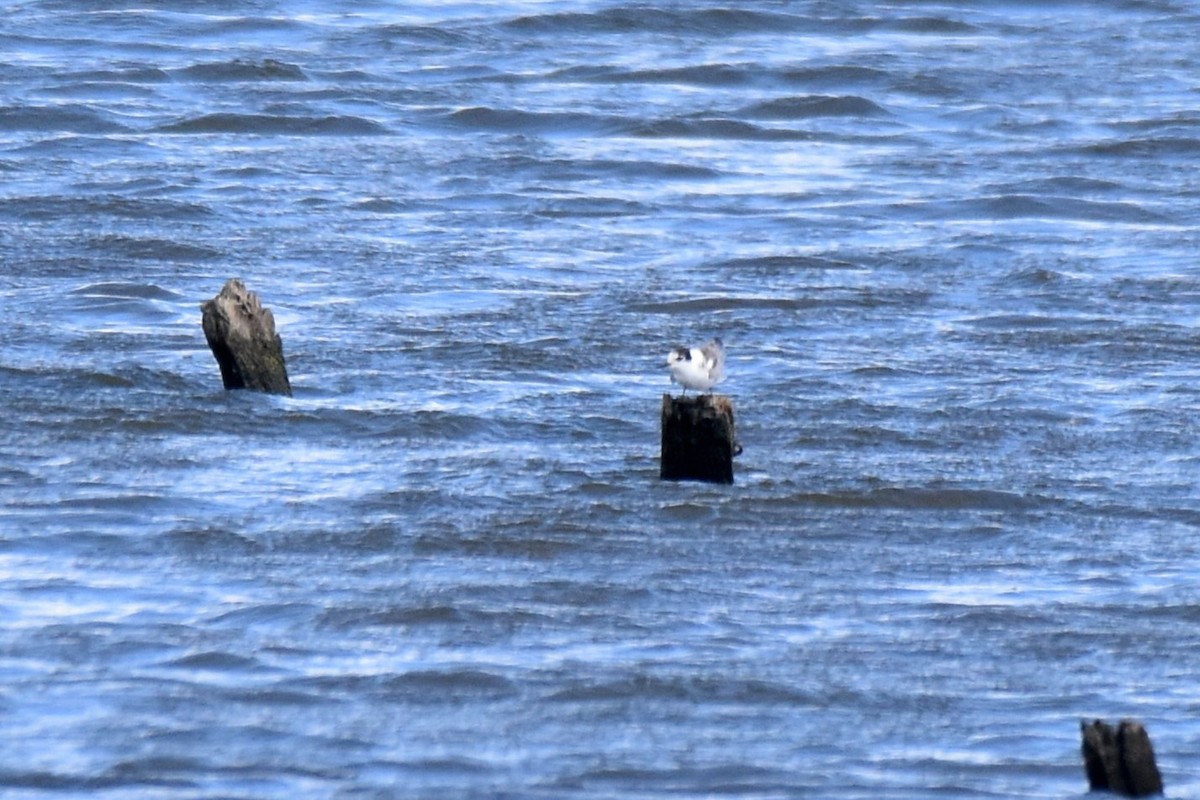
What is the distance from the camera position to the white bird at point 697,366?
948 cm

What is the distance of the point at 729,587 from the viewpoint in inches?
343

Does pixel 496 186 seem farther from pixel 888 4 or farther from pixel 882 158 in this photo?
pixel 888 4

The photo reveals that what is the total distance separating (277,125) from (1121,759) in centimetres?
1431

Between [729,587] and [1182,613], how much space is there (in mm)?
1679

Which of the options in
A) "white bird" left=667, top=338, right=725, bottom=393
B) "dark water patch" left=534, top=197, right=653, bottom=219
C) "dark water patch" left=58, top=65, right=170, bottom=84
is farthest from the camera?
"dark water patch" left=58, top=65, right=170, bottom=84

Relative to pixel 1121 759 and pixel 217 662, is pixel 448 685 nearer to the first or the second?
pixel 217 662

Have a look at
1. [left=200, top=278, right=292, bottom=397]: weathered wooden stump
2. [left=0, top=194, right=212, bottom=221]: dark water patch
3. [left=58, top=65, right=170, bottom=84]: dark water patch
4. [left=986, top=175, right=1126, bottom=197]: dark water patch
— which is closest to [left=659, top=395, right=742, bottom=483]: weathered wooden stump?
[left=200, top=278, right=292, bottom=397]: weathered wooden stump

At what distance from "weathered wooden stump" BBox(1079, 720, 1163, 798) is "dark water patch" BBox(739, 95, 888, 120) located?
48.3ft

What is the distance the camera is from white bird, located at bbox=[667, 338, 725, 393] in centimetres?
948

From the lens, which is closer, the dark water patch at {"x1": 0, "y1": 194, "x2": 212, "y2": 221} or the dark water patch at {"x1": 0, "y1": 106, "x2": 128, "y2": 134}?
the dark water patch at {"x1": 0, "y1": 194, "x2": 212, "y2": 221}

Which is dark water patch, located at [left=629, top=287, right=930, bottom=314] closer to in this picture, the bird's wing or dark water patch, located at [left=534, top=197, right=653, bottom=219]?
dark water patch, located at [left=534, top=197, right=653, bottom=219]

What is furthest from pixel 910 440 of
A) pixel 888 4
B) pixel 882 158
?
pixel 888 4

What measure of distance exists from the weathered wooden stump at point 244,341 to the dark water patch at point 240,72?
10.5 metres

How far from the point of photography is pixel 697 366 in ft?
31.3
